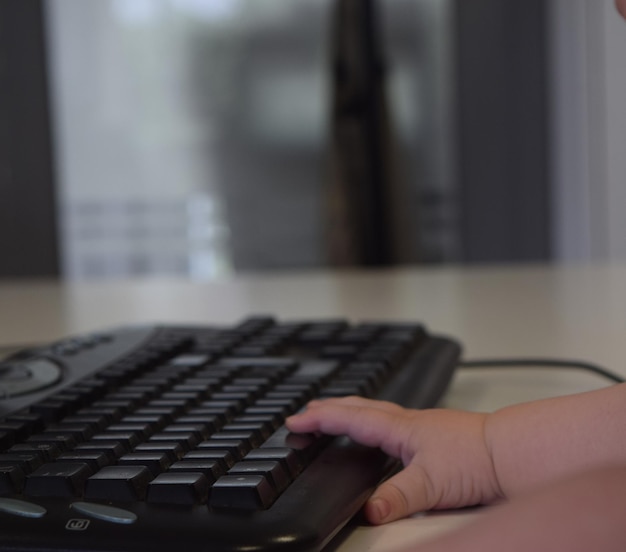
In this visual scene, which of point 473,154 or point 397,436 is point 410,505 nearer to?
point 397,436

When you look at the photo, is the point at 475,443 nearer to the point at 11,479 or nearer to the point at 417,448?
the point at 417,448

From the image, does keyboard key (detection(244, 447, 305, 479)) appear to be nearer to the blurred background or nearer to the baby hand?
the baby hand

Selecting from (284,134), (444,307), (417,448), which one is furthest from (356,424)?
(284,134)

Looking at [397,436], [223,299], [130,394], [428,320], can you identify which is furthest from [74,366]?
[223,299]

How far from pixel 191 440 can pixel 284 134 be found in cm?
289

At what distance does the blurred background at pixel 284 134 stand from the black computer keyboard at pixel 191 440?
8.28 feet

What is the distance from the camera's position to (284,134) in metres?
3.21

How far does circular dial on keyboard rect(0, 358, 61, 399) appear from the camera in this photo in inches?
18.5

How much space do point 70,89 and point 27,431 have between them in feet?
9.38

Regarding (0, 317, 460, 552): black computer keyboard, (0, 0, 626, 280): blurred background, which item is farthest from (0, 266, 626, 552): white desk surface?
(0, 0, 626, 280): blurred background

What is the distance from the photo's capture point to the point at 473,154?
3225 mm

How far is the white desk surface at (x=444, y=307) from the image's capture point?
2.12 feet

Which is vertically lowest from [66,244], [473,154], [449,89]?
[66,244]

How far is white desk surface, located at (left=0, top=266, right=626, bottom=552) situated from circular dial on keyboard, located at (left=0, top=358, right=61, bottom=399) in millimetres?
207
